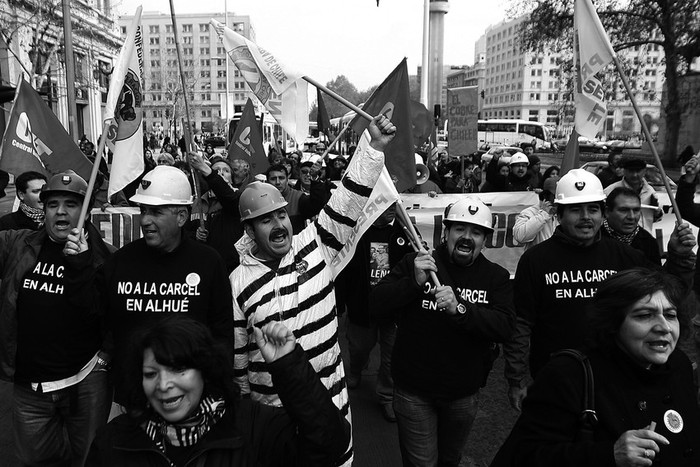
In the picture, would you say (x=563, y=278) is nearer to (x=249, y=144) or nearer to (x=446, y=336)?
(x=446, y=336)

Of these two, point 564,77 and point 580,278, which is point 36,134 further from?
point 564,77

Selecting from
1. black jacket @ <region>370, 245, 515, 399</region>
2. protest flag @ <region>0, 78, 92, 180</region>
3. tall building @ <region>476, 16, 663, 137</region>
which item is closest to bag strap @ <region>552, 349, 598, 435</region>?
black jacket @ <region>370, 245, 515, 399</region>

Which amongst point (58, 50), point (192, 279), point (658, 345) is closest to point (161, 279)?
point (192, 279)

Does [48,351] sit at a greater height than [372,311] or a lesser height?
lesser

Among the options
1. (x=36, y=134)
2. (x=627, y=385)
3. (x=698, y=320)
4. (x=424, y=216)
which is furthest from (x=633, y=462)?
(x=424, y=216)

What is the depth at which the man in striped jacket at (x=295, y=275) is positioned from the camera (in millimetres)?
2766

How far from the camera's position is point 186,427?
1.83m

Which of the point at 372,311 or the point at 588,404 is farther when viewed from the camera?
the point at 372,311

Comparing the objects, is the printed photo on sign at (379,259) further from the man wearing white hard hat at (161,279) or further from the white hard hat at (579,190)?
the man wearing white hard hat at (161,279)

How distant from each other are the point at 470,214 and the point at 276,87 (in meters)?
1.58

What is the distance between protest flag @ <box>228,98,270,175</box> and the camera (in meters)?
7.41

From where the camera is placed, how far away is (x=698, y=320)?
4727mm

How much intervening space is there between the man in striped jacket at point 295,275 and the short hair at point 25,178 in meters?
2.35

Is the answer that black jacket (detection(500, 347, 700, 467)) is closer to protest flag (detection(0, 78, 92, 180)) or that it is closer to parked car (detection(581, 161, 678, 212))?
parked car (detection(581, 161, 678, 212))
